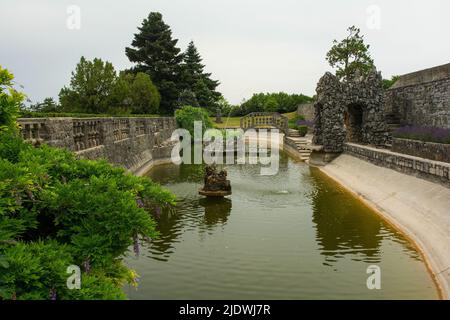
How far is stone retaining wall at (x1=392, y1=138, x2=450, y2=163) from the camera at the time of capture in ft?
56.8

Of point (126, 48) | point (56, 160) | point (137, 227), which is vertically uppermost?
point (126, 48)

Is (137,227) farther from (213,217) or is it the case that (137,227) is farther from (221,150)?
(221,150)

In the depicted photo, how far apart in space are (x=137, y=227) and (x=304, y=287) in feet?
17.3

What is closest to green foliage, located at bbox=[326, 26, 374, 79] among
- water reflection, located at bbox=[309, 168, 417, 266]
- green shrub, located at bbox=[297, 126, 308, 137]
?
green shrub, located at bbox=[297, 126, 308, 137]

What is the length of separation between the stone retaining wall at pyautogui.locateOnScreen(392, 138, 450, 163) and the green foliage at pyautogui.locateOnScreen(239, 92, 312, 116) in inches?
2446

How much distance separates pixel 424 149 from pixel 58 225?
745 inches

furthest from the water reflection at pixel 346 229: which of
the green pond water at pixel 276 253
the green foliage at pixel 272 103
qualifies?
the green foliage at pixel 272 103

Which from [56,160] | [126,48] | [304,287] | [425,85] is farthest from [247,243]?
[126,48]

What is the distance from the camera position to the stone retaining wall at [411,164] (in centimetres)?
1291

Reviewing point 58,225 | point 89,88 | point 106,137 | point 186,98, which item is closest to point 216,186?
point 106,137

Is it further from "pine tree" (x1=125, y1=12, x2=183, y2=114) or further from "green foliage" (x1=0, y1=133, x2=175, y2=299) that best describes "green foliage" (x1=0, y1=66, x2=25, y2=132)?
"pine tree" (x1=125, y1=12, x2=183, y2=114)

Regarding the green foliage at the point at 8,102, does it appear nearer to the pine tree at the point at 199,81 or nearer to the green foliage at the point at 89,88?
the green foliage at the point at 89,88

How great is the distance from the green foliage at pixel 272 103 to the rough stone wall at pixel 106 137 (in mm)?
Answer: 52591
